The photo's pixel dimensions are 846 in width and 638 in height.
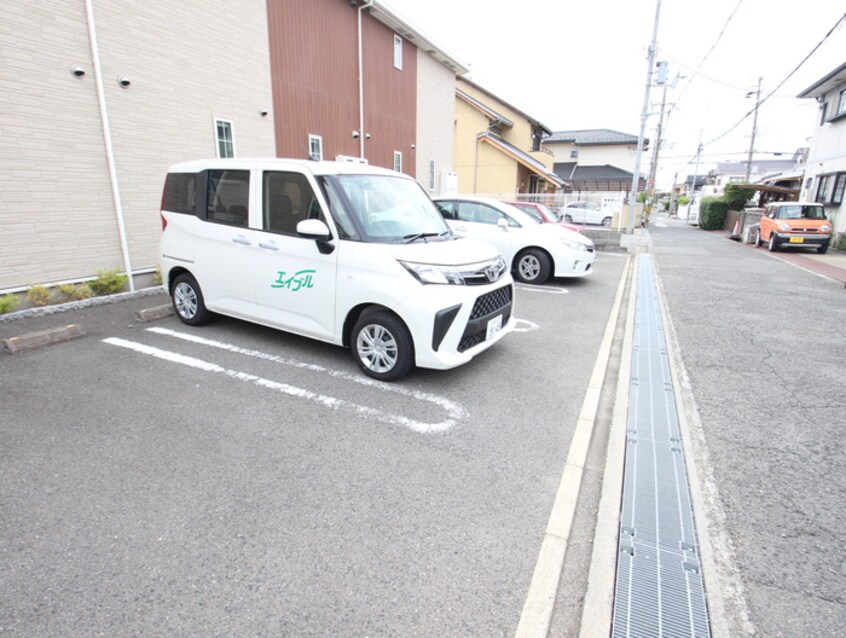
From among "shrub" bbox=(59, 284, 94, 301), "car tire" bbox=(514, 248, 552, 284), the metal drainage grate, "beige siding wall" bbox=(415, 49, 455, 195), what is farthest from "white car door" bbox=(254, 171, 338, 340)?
"beige siding wall" bbox=(415, 49, 455, 195)

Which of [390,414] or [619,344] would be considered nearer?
[390,414]

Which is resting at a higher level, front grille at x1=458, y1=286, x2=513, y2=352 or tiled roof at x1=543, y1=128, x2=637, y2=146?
tiled roof at x1=543, y1=128, x2=637, y2=146

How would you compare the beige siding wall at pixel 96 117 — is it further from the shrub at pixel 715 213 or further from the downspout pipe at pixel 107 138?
the shrub at pixel 715 213

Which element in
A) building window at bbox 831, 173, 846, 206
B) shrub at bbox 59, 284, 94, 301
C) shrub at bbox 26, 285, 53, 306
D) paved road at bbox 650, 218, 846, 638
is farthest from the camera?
building window at bbox 831, 173, 846, 206

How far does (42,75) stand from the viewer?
5.66 m

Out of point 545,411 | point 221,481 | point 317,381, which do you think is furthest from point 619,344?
point 221,481

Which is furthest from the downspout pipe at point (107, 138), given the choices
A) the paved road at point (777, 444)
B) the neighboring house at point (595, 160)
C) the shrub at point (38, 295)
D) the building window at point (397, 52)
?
the neighboring house at point (595, 160)

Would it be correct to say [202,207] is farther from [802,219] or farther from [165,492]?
[802,219]

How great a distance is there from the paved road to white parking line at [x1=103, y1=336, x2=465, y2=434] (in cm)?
175

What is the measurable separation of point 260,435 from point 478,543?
1713mm

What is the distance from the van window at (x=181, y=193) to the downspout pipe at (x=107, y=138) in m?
2.00

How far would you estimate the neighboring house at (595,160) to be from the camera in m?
34.4

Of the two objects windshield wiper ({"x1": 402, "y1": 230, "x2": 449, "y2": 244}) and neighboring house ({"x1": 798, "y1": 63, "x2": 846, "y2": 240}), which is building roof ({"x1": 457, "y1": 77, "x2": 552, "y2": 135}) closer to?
neighboring house ({"x1": 798, "y1": 63, "x2": 846, "y2": 240})

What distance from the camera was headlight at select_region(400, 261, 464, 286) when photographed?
365cm
